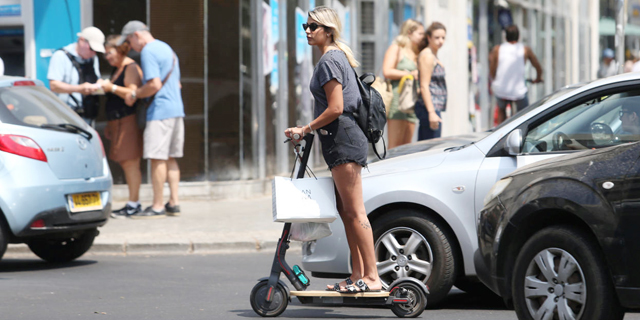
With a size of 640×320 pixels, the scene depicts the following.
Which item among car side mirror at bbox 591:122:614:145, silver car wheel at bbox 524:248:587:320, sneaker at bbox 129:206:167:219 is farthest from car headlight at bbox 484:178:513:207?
sneaker at bbox 129:206:167:219

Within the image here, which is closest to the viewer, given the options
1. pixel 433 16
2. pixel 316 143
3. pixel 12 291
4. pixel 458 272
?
pixel 458 272

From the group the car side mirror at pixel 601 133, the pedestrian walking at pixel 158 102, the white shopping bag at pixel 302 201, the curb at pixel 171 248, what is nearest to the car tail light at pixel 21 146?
the curb at pixel 171 248

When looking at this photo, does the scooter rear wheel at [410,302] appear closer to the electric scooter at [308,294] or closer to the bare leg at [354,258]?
the electric scooter at [308,294]

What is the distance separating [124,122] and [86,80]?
0.68 meters

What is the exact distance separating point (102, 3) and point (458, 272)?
26.8 feet

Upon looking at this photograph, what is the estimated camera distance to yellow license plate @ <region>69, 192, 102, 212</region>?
8.31 m

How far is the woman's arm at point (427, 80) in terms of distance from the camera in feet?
34.3

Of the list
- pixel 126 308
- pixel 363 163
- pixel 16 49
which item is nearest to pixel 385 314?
pixel 363 163

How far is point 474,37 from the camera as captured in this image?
84.3ft

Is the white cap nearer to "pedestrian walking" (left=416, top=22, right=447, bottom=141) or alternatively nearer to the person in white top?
"pedestrian walking" (left=416, top=22, right=447, bottom=141)

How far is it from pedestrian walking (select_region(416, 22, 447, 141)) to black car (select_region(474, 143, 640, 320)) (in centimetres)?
523

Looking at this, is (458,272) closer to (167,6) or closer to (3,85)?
(3,85)

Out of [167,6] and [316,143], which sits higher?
[167,6]

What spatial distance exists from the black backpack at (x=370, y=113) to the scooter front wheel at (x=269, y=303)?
40.9 inches
